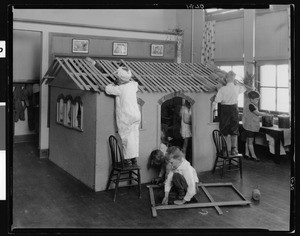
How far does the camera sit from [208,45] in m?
7.13

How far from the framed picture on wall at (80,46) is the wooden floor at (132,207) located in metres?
2.98

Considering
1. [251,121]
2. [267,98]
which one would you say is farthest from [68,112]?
[267,98]

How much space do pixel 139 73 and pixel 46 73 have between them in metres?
2.20

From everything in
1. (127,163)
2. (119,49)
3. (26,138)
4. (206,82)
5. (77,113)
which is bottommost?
(127,163)

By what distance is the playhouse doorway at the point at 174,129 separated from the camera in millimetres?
6922

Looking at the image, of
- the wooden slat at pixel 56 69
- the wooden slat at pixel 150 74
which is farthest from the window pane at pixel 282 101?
the wooden slat at pixel 56 69

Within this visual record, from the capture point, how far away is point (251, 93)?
616 cm

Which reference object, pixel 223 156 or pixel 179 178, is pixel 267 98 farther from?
pixel 179 178

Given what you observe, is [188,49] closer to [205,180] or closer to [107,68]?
[107,68]

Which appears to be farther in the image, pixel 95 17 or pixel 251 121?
pixel 95 17

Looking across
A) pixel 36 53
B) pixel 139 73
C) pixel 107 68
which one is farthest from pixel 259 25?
pixel 36 53

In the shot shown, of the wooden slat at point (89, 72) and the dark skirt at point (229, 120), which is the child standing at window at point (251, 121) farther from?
the wooden slat at point (89, 72)

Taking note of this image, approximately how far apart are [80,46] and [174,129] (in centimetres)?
313

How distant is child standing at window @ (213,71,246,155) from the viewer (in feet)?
20.4
